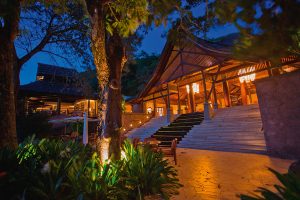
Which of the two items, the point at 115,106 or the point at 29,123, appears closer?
the point at 115,106

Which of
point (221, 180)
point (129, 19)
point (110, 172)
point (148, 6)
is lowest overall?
point (221, 180)

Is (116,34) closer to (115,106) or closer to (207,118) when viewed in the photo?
(115,106)

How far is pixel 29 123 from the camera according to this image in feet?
34.2

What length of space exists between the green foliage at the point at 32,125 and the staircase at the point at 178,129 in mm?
7388

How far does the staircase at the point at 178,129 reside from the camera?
11.1 metres

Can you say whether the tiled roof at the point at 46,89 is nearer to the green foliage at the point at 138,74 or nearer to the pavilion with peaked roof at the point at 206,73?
the pavilion with peaked roof at the point at 206,73

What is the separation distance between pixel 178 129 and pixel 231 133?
4035 mm

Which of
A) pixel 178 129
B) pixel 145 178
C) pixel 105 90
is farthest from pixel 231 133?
pixel 105 90

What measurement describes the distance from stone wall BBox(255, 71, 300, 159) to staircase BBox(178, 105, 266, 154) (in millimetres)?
907

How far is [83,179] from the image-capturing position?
274cm

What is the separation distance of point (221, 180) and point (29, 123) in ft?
Result: 36.3

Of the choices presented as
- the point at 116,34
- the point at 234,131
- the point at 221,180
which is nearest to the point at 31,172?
the point at 116,34

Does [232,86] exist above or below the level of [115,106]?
above

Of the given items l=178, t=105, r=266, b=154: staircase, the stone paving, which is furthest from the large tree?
l=178, t=105, r=266, b=154: staircase
